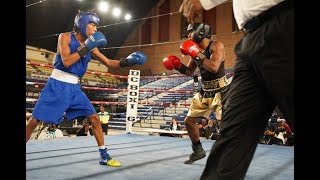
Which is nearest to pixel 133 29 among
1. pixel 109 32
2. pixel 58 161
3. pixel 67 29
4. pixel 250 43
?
pixel 109 32

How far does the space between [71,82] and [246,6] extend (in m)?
1.72

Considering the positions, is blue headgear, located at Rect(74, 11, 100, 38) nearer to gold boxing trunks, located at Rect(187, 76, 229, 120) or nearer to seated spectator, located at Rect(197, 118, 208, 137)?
gold boxing trunks, located at Rect(187, 76, 229, 120)

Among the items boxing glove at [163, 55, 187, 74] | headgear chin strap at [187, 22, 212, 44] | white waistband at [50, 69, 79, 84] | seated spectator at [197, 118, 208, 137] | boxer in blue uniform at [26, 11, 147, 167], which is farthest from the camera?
seated spectator at [197, 118, 208, 137]

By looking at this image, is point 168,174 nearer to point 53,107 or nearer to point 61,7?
point 53,107

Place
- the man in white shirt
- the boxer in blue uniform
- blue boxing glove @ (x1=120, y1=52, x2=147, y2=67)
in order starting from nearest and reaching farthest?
1. the man in white shirt
2. the boxer in blue uniform
3. blue boxing glove @ (x1=120, y1=52, x2=147, y2=67)

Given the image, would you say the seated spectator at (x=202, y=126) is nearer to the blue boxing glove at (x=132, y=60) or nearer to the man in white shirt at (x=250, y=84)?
the blue boxing glove at (x=132, y=60)

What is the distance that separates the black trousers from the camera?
31.3 inches

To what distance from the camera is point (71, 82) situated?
232 cm

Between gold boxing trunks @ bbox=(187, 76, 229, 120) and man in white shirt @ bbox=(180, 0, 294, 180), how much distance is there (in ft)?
5.49

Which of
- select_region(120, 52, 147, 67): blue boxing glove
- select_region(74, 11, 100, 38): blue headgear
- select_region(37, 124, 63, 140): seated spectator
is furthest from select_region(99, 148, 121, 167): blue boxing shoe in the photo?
select_region(37, 124, 63, 140): seated spectator

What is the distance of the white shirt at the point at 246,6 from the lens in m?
0.84

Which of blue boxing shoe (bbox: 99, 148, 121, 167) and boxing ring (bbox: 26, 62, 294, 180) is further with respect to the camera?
blue boxing shoe (bbox: 99, 148, 121, 167)
